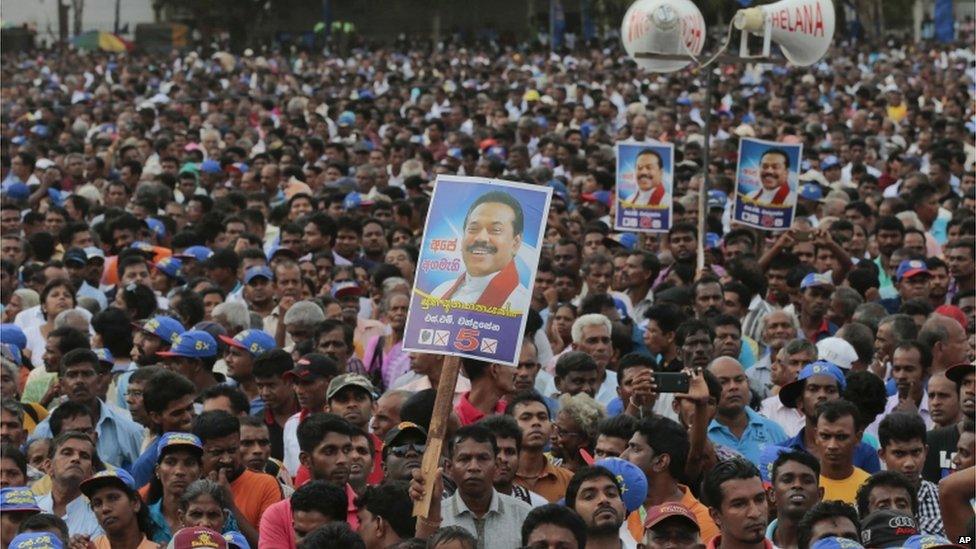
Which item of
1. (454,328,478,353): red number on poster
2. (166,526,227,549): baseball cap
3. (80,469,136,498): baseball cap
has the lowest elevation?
(80,469,136,498): baseball cap

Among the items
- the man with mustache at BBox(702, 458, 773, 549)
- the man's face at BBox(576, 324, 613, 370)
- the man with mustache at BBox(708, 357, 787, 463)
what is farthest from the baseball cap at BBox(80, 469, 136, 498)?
the man's face at BBox(576, 324, 613, 370)

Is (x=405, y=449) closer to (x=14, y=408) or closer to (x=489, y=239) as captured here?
(x=489, y=239)

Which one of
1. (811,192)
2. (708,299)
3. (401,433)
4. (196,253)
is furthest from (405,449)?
(811,192)

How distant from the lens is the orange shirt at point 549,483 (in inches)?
298

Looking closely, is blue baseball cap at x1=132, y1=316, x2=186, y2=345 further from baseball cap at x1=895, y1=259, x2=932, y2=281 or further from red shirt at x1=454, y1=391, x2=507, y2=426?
baseball cap at x1=895, y1=259, x2=932, y2=281

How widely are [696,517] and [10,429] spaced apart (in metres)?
2.93

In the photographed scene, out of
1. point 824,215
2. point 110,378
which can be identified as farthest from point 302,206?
point 110,378

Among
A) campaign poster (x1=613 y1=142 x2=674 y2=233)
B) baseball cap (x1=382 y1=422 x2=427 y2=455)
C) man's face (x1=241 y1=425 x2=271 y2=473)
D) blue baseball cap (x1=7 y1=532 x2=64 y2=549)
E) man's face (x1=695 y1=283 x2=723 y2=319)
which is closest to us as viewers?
blue baseball cap (x1=7 y1=532 x2=64 y2=549)

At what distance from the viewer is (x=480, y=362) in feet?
26.9

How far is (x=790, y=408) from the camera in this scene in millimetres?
8812

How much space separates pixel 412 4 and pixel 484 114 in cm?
2956

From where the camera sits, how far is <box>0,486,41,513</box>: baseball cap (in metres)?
7.16

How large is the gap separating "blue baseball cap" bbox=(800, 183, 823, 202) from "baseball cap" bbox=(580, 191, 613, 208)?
1499 millimetres

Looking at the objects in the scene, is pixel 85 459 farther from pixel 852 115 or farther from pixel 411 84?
pixel 411 84
